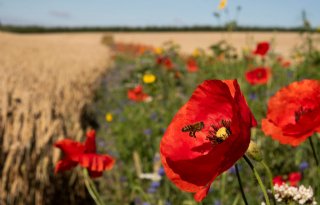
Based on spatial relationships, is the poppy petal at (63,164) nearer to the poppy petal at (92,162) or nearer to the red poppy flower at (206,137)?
the poppy petal at (92,162)

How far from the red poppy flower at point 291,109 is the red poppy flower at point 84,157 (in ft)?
2.02

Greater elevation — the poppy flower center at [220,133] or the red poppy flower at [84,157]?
the poppy flower center at [220,133]

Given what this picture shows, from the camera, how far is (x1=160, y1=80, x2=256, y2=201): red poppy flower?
76 cm

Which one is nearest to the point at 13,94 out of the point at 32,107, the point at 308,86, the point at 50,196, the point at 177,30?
the point at 32,107

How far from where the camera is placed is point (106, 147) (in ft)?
15.1

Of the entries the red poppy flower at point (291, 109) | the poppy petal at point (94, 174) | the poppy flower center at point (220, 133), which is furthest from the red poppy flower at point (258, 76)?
the poppy flower center at point (220, 133)

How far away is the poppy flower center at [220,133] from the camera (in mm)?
901

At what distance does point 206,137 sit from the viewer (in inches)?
37.8

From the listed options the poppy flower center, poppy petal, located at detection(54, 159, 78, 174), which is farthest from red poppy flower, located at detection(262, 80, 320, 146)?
poppy petal, located at detection(54, 159, 78, 174)

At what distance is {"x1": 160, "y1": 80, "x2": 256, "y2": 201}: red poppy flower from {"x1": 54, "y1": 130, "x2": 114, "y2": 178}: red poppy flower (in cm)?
60

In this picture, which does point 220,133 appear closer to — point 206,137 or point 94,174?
point 206,137

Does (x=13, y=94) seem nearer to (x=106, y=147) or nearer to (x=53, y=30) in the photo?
(x=106, y=147)

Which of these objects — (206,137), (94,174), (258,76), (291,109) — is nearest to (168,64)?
(258,76)

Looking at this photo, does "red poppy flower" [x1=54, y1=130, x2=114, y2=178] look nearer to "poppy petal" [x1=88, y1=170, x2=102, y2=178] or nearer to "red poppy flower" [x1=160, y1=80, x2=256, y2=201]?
"poppy petal" [x1=88, y1=170, x2=102, y2=178]
